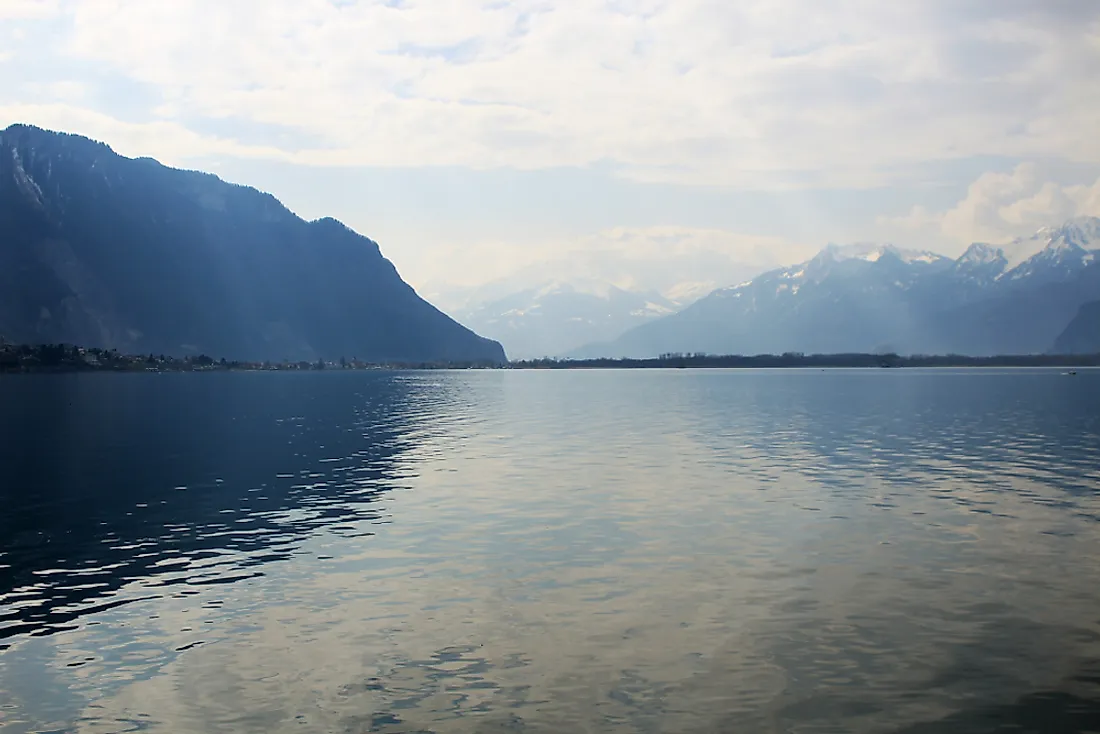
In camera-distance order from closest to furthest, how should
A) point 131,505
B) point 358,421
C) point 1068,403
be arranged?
point 131,505 < point 358,421 < point 1068,403

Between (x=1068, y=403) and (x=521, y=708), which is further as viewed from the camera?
(x=1068, y=403)

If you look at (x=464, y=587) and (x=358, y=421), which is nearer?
(x=464, y=587)

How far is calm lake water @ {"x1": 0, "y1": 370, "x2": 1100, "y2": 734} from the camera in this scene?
2380cm

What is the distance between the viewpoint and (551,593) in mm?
35031

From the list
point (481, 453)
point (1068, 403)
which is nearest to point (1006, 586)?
point (481, 453)

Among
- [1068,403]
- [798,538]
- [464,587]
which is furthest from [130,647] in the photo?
[1068,403]

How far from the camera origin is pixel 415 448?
90.0 m

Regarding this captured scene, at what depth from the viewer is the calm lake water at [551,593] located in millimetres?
23797

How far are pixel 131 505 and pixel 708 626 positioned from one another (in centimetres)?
3923

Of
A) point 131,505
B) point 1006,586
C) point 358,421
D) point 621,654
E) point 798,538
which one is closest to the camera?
point 621,654

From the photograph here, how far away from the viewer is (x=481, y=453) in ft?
280

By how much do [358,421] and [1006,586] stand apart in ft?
328

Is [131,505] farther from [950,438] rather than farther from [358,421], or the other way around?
[950,438]

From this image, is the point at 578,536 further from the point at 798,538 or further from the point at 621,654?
the point at 621,654
